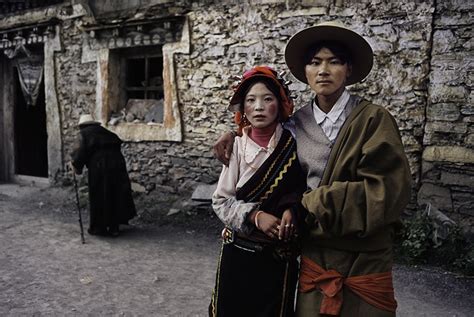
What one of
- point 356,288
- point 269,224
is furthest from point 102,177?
point 356,288

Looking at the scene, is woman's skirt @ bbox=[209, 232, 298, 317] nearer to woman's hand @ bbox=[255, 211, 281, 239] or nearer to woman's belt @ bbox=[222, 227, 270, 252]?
woman's belt @ bbox=[222, 227, 270, 252]

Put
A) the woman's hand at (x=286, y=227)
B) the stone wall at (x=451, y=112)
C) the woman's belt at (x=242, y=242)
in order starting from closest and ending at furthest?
the woman's hand at (x=286, y=227) → the woman's belt at (x=242, y=242) → the stone wall at (x=451, y=112)

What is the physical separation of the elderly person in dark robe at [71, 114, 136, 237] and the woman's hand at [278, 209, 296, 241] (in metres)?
3.90

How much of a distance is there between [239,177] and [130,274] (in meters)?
2.49

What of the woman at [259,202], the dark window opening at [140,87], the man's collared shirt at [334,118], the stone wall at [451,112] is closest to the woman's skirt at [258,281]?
the woman at [259,202]

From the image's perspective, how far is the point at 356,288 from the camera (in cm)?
154

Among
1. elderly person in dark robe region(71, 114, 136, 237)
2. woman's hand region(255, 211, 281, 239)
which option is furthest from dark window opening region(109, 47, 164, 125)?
woman's hand region(255, 211, 281, 239)

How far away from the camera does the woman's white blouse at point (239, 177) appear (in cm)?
171

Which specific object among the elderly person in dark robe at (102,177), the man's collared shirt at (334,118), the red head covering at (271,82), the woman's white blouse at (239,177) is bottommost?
the elderly person in dark robe at (102,177)

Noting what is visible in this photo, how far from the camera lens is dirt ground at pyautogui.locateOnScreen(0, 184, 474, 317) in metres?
3.22

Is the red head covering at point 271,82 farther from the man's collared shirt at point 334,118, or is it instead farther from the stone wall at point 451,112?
the stone wall at point 451,112

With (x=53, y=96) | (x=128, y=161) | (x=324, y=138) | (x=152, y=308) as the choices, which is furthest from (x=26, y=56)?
(x=324, y=138)

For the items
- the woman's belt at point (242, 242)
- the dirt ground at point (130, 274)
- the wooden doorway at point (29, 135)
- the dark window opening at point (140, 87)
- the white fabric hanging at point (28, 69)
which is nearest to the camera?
the woman's belt at point (242, 242)

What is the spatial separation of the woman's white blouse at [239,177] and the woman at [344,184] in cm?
17
